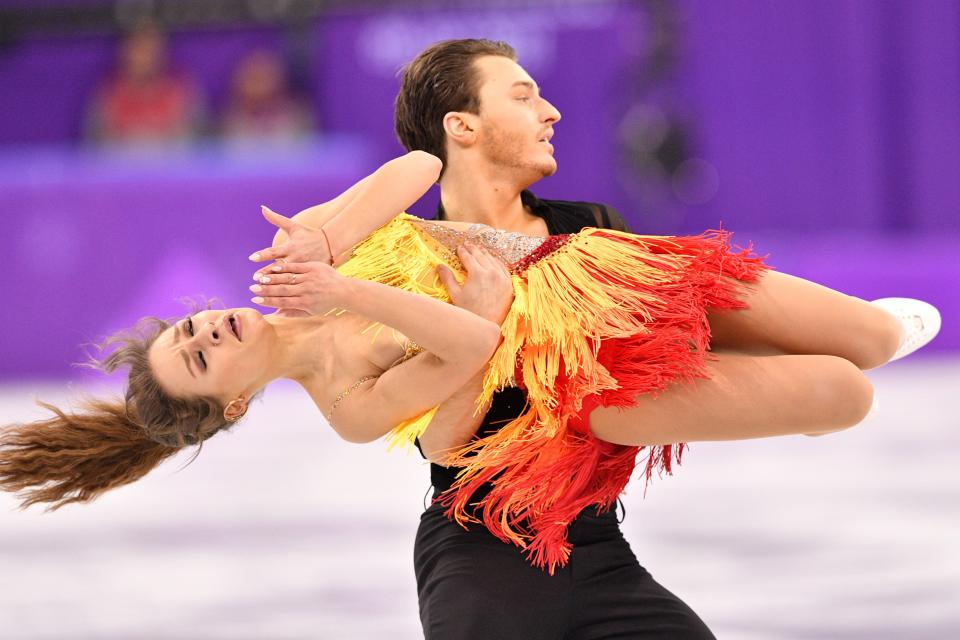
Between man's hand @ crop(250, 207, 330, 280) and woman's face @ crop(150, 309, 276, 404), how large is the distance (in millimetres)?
297

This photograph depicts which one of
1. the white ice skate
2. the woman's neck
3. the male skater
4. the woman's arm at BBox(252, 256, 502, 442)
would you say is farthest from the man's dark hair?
the white ice skate

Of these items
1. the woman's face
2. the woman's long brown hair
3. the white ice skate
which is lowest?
the woman's long brown hair

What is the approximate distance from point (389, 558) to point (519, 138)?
5.34 ft

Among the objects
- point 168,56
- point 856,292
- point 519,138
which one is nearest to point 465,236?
point 519,138

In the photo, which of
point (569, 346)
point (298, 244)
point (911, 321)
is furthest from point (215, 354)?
point (911, 321)

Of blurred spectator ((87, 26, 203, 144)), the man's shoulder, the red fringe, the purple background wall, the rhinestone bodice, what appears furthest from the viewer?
the purple background wall

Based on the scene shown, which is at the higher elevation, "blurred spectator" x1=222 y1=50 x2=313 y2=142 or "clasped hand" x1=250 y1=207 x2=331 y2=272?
"blurred spectator" x1=222 y1=50 x2=313 y2=142

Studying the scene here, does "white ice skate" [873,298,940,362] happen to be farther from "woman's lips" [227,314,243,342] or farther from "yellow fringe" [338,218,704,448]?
"woman's lips" [227,314,243,342]

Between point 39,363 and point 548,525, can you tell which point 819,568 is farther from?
point 39,363

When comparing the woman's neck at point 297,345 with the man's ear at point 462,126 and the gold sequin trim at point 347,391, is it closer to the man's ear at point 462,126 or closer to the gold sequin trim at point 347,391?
the gold sequin trim at point 347,391

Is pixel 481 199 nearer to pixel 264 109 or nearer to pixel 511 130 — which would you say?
pixel 511 130

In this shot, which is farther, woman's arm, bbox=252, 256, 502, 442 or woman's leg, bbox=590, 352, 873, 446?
woman's leg, bbox=590, 352, 873, 446

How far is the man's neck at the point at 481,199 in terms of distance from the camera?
3.16m

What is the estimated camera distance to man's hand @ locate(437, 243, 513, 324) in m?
2.81
